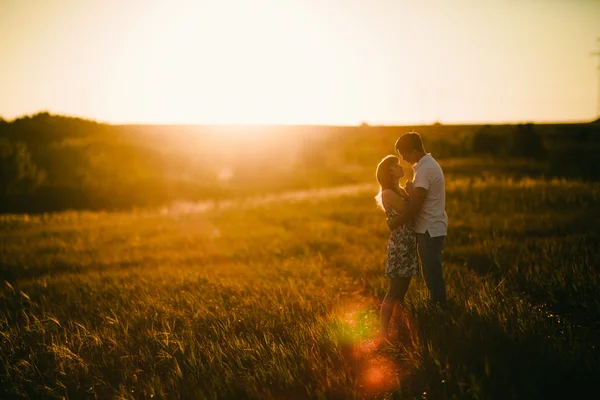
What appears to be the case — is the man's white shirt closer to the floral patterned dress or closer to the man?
the man

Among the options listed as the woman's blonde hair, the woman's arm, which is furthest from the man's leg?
the woman's blonde hair

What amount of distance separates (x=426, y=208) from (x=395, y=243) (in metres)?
0.55

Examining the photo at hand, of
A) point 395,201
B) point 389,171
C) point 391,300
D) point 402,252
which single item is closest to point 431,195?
point 395,201

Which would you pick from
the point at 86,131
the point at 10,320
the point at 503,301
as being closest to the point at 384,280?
the point at 503,301

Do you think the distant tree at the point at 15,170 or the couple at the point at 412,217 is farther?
the distant tree at the point at 15,170

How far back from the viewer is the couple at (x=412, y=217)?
13.2 ft

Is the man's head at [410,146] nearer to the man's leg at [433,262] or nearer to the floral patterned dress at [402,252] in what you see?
the floral patterned dress at [402,252]

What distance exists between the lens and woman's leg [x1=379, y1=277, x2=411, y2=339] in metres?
4.18

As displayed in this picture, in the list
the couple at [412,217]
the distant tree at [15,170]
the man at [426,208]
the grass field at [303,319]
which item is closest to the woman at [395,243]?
the couple at [412,217]

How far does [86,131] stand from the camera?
52812mm

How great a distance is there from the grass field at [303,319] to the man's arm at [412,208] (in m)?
1.16

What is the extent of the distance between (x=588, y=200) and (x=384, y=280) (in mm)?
9637

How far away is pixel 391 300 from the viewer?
4207 mm

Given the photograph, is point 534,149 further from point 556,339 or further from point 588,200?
point 556,339
